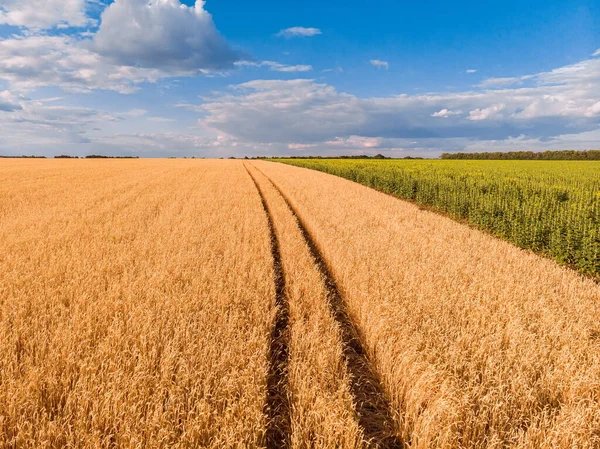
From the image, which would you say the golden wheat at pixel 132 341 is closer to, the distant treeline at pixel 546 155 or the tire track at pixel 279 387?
the tire track at pixel 279 387

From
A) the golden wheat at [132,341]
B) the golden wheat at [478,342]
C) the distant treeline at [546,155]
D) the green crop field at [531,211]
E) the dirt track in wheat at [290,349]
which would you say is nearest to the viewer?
the golden wheat at [132,341]

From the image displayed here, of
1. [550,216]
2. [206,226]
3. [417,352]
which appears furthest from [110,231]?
[550,216]

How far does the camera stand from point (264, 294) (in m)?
5.59

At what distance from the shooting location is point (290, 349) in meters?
4.12

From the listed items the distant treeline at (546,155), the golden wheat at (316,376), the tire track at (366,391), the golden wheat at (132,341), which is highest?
the distant treeline at (546,155)

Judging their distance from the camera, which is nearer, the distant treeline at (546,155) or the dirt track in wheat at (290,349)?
the dirt track in wheat at (290,349)

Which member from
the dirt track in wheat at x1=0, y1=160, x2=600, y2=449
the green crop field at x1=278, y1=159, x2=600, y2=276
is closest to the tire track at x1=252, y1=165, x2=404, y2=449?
the dirt track in wheat at x1=0, y1=160, x2=600, y2=449

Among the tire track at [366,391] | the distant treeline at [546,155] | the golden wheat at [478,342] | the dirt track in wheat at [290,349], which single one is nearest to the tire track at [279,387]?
the dirt track in wheat at [290,349]

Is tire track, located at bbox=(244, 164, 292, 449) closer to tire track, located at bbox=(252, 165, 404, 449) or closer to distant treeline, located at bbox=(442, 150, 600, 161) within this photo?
tire track, located at bbox=(252, 165, 404, 449)

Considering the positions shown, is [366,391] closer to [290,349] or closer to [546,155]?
[290,349]

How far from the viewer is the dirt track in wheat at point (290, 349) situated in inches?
111

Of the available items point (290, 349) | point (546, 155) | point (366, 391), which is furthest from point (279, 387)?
point (546, 155)

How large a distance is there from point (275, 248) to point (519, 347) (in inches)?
245

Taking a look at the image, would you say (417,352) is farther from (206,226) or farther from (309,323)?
(206,226)
